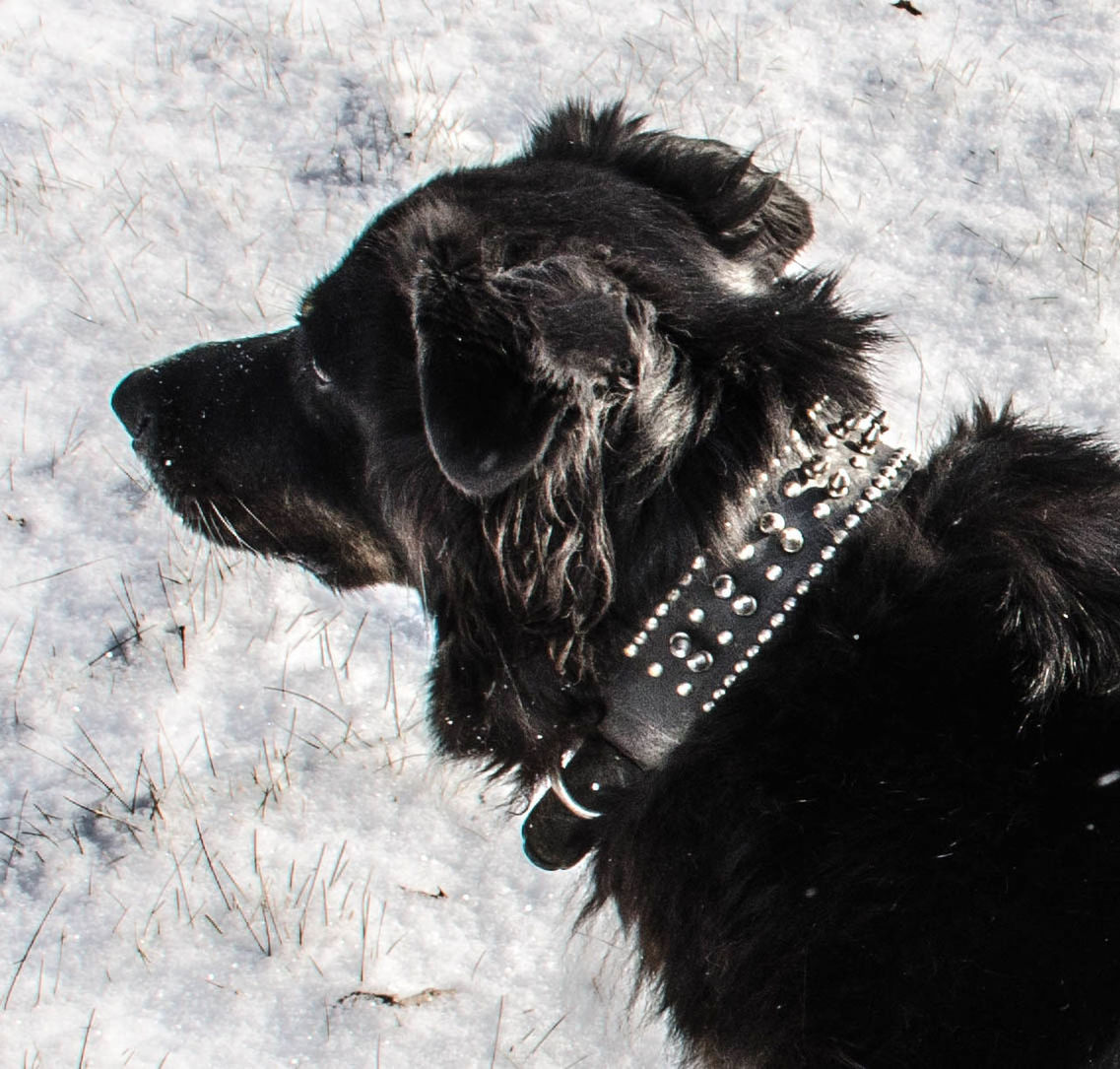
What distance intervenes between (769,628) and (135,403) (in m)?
1.66

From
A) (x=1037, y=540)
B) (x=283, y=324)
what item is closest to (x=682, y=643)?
(x=1037, y=540)

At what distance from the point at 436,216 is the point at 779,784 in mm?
1190

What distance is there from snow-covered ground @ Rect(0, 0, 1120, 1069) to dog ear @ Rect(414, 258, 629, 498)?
164cm

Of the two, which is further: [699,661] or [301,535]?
[301,535]

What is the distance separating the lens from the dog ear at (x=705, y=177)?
88.5 inches

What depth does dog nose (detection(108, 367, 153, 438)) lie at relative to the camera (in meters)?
Answer: 2.58

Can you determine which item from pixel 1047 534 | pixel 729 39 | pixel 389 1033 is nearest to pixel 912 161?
pixel 729 39

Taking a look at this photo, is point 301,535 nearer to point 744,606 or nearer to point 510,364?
point 510,364

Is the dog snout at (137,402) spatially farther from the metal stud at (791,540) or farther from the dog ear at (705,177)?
the metal stud at (791,540)

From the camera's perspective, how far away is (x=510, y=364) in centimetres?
162

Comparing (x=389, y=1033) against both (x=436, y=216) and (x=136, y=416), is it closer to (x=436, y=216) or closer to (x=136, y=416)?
(x=136, y=416)

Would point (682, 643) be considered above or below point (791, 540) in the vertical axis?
below

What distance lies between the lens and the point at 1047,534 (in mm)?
1869

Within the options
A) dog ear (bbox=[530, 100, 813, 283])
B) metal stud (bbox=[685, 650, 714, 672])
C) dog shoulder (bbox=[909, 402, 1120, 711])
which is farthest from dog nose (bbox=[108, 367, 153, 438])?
dog shoulder (bbox=[909, 402, 1120, 711])
